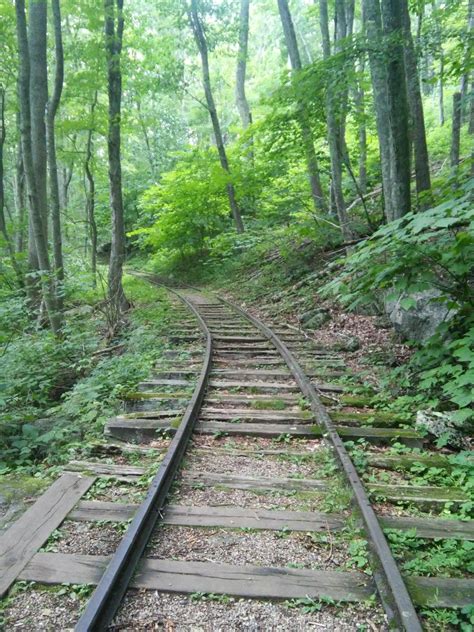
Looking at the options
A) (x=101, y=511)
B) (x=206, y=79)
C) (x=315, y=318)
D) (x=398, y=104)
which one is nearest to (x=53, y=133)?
(x=206, y=79)

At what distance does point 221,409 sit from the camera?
4855 millimetres

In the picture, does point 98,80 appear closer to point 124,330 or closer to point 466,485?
point 124,330

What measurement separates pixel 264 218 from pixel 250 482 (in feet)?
44.5

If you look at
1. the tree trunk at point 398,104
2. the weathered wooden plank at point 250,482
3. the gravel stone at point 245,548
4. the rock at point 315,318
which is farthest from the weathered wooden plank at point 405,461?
the rock at point 315,318

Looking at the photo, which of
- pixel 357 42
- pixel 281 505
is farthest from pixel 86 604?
pixel 357 42

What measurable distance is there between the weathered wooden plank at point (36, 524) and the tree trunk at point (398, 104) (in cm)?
601

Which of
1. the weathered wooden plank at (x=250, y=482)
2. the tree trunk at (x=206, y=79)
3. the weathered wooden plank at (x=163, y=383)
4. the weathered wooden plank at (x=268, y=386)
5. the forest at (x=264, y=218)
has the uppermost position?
the tree trunk at (x=206, y=79)

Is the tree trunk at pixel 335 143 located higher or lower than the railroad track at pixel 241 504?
higher

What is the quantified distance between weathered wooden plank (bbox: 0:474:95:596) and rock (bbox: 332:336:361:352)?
4824mm

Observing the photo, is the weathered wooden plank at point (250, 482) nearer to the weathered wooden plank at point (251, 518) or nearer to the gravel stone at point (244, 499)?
the gravel stone at point (244, 499)

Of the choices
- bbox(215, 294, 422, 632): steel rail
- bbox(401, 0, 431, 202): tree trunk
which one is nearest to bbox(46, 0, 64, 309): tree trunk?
bbox(401, 0, 431, 202): tree trunk

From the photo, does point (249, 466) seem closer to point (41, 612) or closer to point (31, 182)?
point (41, 612)

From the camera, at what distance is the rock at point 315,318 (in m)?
8.80

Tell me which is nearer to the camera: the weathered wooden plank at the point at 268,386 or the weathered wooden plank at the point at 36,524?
the weathered wooden plank at the point at 36,524
